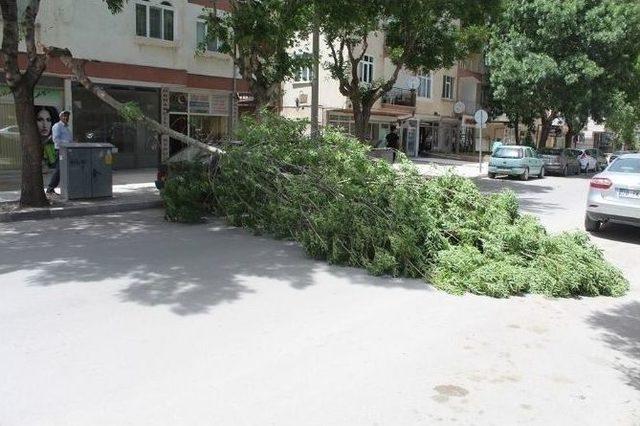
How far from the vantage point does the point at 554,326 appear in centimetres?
604

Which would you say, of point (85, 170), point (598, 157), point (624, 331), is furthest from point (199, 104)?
point (598, 157)

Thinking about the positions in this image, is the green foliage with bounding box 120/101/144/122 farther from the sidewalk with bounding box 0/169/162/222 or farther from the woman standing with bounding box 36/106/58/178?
the woman standing with bounding box 36/106/58/178

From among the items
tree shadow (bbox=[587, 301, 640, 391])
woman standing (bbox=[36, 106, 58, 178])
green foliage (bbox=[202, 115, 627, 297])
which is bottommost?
tree shadow (bbox=[587, 301, 640, 391])

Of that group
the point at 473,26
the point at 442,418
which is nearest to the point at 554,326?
the point at 442,418

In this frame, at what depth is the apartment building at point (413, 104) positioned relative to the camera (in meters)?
33.7

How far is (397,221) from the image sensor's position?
8.20 m

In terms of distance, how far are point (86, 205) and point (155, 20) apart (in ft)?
32.8

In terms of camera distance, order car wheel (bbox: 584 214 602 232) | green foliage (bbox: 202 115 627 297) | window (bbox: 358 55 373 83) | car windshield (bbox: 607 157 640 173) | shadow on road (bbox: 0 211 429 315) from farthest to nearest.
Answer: window (bbox: 358 55 373 83)
car wheel (bbox: 584 214 602 232)
car windshield (bbox: 607 157 640 173)
green foliage (bbox: 202 115 627 297)
shadow on road (bbox: 0 211 429 315)

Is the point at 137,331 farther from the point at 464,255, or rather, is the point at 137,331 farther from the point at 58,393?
the point at 464,255

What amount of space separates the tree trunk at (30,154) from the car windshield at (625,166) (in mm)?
10982

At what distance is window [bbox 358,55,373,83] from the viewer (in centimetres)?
3475

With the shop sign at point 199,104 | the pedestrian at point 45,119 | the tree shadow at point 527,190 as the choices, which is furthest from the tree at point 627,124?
the pedestrian at point 45,119

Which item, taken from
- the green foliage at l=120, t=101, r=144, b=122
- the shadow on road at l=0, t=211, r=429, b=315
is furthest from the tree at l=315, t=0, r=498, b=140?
the shadow on road at l=0, t=211, r=429, b=315

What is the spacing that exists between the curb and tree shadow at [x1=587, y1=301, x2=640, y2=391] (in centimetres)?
928
